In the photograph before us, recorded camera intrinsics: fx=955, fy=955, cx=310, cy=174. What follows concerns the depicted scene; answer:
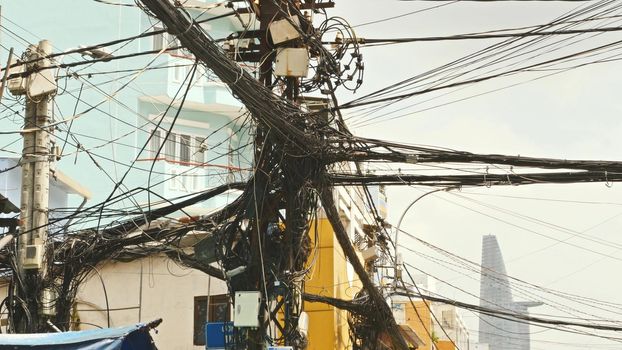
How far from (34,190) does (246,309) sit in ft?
11.9

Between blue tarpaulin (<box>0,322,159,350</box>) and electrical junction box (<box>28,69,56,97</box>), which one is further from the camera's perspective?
electrical junction box (<box>28,69,56,97</box>)

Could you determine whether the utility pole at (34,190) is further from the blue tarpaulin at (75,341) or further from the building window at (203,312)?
the building window at (203,312)

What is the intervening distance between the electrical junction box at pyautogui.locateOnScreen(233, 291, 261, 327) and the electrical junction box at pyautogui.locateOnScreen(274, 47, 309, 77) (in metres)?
2.56

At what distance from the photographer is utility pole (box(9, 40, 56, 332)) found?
12367mm

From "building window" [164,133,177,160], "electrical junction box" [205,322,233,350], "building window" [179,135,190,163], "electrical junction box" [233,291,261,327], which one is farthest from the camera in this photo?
"building window" [179,135,190,163]

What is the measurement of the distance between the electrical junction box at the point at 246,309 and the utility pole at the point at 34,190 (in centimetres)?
313

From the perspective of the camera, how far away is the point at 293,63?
11117 millimetres

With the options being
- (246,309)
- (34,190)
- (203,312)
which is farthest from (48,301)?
(203,312)

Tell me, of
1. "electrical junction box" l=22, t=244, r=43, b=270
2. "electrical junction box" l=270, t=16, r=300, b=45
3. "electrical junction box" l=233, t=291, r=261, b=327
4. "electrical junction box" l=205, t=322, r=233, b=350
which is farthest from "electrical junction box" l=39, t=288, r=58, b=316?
"electrical junction box" l=270, t=16, r=300, b=45

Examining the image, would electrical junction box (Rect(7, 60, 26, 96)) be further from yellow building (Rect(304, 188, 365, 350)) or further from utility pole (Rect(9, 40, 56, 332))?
yellow building (Rect(304, 188, 365, 350))

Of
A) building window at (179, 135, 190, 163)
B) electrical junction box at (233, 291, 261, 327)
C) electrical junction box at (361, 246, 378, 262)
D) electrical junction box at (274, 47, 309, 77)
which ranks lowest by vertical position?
electrical junction box at (233, 291, 261, 327)

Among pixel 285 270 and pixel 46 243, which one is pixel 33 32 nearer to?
pixel 46 243

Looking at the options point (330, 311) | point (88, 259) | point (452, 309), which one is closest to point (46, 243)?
point (88, 259)

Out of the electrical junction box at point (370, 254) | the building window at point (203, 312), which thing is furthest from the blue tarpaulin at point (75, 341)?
the electrical junction box at point (370, 254)
